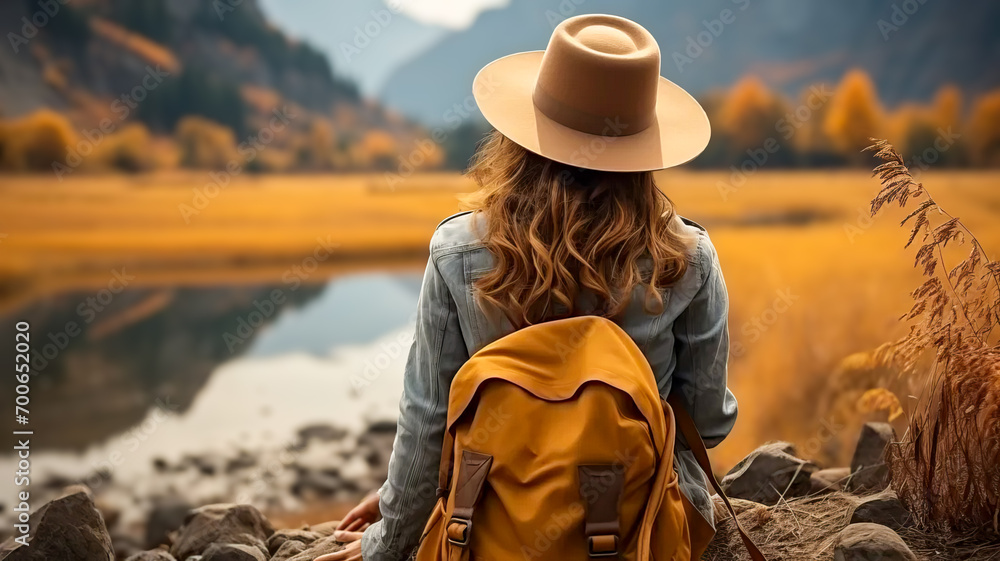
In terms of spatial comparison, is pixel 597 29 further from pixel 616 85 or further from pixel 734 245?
pixel 734 245

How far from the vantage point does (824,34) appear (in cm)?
554

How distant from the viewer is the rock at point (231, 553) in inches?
67.0

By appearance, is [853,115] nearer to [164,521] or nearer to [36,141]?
[164,521]

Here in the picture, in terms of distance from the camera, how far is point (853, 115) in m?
5.14

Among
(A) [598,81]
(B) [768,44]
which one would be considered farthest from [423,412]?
(B) [768,44]

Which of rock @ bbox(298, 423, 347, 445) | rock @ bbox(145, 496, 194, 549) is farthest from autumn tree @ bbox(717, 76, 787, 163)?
rock @ bbox(145, 496, 194, 549)

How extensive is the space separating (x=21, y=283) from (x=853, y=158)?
17.5 ft

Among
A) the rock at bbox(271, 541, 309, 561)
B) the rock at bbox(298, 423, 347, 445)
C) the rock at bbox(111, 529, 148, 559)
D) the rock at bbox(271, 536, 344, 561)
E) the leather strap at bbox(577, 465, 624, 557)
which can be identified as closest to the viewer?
the leather strap at bbox(577, 465, 624, 557)

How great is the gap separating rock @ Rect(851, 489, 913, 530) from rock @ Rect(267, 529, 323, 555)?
1.24 meters

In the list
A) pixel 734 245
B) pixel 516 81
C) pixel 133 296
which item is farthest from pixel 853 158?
pixel 133 296

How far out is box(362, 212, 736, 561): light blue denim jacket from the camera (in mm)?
1130

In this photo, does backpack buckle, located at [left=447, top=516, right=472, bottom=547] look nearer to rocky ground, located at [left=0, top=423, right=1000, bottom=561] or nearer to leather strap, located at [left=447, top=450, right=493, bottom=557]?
leather strap, located at [left=447, top=450, right=493, bottom=557]

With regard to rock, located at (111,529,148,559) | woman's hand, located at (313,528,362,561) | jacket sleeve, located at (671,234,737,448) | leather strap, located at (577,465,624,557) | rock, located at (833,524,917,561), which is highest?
jacket sleeve, located at (671,234,737,448)

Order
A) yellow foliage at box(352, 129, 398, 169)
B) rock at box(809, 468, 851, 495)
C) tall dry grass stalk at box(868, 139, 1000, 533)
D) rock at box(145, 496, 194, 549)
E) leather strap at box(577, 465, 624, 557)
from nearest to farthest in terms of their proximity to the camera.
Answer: leather strap at box(577, 465, 624, 557)
tall dry grass stalk at box(868, 139, 1000, 533)
rock at box(809, 468, 851, 495)
rock at box(145, 496, 194, 549)
yellow foliage at box(352, 129, 398, 169)
